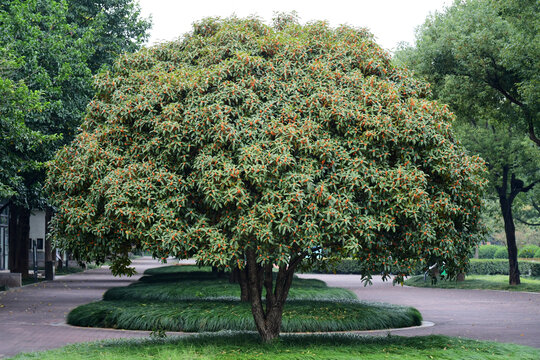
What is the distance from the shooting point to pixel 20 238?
27.8 metres

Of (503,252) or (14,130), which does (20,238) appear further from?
(503,252)

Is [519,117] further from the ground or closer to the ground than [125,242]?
further from the ground

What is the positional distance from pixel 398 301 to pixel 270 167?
14.3 meters

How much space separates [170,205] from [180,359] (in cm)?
218

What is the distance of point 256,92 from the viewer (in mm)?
9383

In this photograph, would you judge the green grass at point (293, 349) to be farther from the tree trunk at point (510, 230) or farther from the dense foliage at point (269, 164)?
the tree trunk at point (510, 230)

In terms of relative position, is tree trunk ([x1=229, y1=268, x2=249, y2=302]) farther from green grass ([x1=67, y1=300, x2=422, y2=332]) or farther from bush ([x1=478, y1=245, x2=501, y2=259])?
bush ([x1=478, y1=245, x2=501, y2=259])

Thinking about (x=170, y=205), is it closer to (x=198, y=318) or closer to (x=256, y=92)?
(x=256, y=92)

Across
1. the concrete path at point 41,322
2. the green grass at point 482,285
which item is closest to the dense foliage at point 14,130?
the concrete path at point 41,322

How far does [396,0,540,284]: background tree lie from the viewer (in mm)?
17562

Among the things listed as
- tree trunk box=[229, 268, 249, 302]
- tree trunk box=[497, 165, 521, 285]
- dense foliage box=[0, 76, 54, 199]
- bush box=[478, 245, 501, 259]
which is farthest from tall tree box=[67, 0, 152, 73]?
bush box=[478, 245, 501, 259]

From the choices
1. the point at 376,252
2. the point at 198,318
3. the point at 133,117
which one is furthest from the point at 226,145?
the point at 198,318

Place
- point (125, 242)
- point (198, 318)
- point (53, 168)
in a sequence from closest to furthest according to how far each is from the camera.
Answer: point (125, 242) → point (53, 168) → point (198, 318)

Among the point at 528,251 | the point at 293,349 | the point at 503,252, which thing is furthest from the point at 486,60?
the point at 503,252
